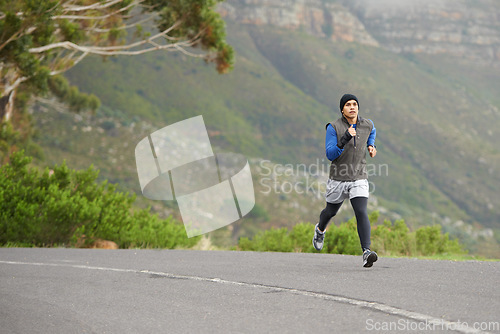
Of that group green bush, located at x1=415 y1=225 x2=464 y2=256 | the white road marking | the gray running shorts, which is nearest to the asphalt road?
the white road marking

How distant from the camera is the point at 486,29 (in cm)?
17375

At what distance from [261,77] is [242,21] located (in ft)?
144

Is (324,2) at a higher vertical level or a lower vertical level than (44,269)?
lower

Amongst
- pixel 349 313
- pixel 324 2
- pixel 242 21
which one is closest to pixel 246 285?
pixel 349 313

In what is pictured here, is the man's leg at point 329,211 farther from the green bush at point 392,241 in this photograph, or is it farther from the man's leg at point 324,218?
the green bush at point 392,241

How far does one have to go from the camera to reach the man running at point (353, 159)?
673cm

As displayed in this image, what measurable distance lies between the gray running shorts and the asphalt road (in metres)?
0.85

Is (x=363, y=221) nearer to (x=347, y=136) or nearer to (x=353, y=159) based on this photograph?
(x=353, y=159)

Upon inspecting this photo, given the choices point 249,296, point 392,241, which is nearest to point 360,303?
point 249,296

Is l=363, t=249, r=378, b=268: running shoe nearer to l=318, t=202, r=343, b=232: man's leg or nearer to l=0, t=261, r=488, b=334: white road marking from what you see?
l=318, t=202, r=343, b=232: man's leg

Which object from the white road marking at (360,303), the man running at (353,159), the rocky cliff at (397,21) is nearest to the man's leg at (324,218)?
the man running at (353,159)

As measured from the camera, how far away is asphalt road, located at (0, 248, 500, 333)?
4.17 metres

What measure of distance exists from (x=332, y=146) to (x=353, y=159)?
347mm

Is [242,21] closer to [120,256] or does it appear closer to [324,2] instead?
[324,2]
